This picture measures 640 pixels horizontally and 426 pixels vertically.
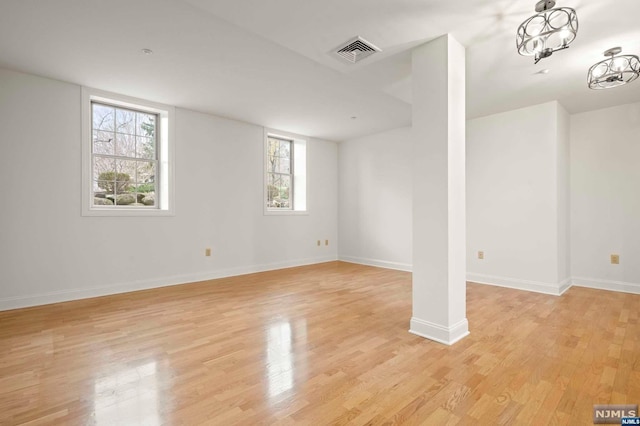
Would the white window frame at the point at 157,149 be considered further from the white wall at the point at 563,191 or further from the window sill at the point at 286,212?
the white wall at the point at 563,191

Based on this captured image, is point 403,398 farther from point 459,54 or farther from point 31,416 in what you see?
point 459,54

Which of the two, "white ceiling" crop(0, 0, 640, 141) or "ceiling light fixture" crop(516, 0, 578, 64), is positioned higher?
"white ceiling" crop(0, 0, 640, 141)

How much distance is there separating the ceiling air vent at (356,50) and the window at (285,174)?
313 cm

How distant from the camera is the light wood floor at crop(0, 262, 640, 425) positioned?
5.33 ft

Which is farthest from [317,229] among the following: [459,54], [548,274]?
[459,54]

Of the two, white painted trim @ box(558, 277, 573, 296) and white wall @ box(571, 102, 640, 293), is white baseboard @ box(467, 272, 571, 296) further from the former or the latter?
white wall @ box(571, 102, 640, 293)

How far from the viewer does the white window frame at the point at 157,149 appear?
3.76m

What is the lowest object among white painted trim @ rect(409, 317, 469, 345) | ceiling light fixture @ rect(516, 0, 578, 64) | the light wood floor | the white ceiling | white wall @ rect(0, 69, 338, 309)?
the light wood floor

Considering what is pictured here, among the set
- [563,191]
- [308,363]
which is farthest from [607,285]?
[308,363]

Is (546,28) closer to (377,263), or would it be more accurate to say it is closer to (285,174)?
(377,263)

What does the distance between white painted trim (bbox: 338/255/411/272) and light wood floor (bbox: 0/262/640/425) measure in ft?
6.23

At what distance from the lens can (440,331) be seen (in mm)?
2475

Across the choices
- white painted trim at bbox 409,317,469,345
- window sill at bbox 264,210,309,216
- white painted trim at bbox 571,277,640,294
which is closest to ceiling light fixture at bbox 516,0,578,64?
white painted trim at bbox 409,317,469,345

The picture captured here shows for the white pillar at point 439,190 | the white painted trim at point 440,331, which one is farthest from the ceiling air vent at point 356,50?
the white painted trim at point 440,331
